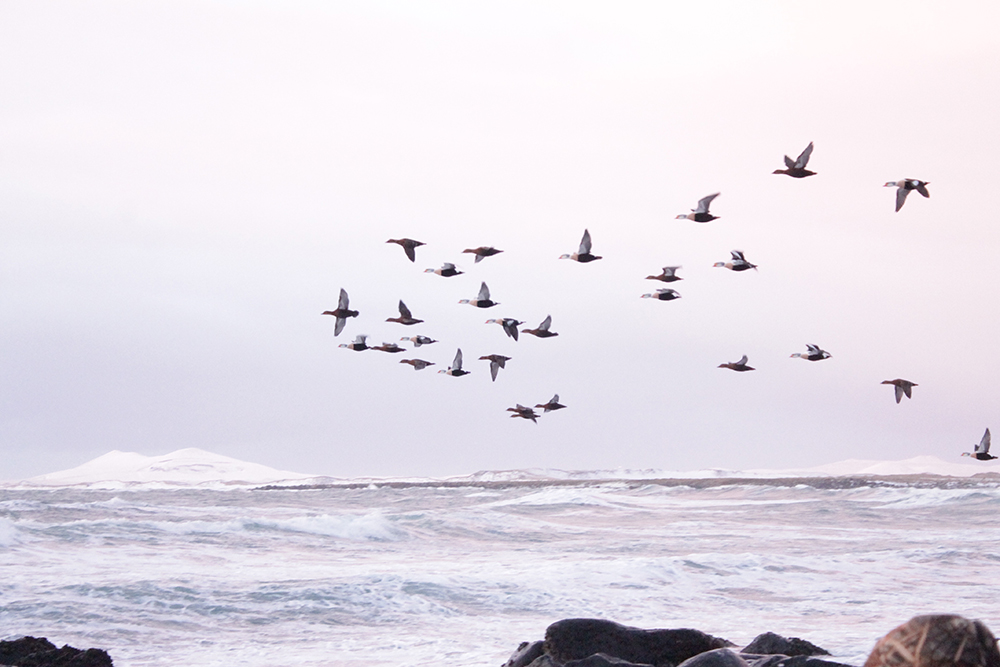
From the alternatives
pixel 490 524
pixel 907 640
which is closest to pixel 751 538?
pixel 490 524

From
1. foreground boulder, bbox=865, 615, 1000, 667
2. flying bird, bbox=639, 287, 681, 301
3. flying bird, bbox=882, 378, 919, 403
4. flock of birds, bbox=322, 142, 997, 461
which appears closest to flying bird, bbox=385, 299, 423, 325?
flock of birds, bbox=322, 142, 997, 461

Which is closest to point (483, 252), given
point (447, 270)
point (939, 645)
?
point (447, 270)

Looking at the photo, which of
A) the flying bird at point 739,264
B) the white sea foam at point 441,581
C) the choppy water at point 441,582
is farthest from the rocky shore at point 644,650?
the flying bird at point 739,264

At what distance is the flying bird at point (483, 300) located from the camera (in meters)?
20.9

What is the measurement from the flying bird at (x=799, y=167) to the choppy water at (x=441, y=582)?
22.6 ft

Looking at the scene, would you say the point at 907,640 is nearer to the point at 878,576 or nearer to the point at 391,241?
the point at 391,241

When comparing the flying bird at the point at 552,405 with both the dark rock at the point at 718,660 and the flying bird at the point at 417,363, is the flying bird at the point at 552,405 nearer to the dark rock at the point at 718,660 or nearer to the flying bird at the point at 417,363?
the flying bird at the point at 417,363

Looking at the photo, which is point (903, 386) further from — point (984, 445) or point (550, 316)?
point (550, 316)

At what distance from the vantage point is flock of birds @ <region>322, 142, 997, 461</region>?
17.6 m

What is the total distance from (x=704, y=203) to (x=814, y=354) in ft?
12.2

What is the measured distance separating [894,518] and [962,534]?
8.87 meters

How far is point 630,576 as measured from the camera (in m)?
23.3

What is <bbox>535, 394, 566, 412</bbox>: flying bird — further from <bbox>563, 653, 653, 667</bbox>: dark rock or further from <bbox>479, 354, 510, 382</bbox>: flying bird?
<bbox>563, 653, 653, 667</bbox>: dark rock

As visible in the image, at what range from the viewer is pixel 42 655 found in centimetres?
1261
